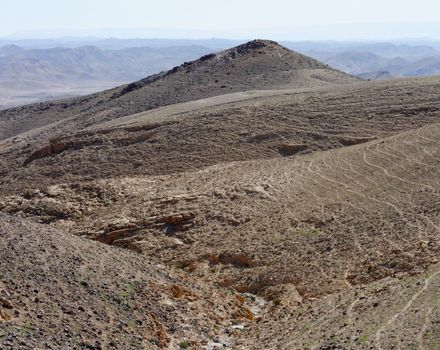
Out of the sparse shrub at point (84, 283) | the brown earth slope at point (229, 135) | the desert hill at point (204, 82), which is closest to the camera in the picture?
the sparse shrub at point (84, 283)

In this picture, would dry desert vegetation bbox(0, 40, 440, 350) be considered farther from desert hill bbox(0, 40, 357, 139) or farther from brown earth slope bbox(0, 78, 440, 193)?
desert hill bbox(0, 40, 357, 139)

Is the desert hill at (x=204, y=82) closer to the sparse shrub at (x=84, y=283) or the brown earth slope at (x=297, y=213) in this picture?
the brown earth slope at (x=297, y=213)

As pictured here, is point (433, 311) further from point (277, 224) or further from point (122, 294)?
point (277, 224)

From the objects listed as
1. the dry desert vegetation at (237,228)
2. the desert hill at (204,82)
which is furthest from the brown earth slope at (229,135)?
the desert hill at (204,82)

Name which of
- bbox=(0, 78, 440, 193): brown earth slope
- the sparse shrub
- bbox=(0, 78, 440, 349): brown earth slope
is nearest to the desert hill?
bbox=(0, 78, 440, 193): brown earth slope

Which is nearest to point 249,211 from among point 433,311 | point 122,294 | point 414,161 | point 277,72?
point 414,161

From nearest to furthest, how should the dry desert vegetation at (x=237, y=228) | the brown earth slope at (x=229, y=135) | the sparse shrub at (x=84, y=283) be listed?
1. the dry desert vegetation at (x=237, y=228)
2. the sparse shrub at (x=84, y=283)
3. the brown earth slope at (x=229, y=135)
